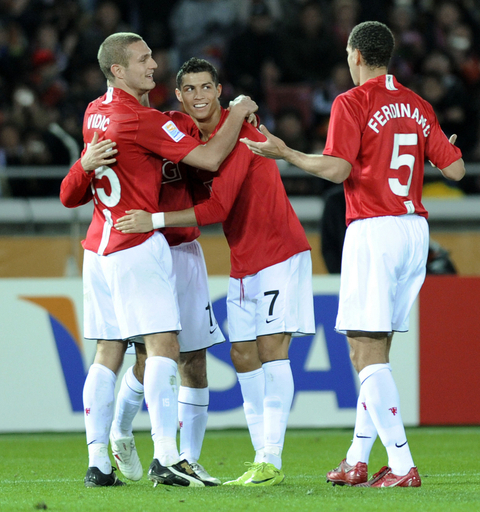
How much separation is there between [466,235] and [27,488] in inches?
252

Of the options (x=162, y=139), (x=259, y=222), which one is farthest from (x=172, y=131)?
(x=259, y=222)

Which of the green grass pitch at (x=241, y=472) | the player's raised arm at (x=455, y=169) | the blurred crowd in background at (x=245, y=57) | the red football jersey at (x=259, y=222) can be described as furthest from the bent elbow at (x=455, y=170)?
the blurred crowd in background at (x=245, y=57)

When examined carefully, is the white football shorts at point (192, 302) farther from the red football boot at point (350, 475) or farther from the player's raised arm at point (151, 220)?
the red football boot at point (350, 475)

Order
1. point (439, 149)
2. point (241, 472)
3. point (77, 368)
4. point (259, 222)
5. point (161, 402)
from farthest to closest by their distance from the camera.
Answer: point (77, 368)
point (241, 472)
point (259, 222)
point (439, 149)
point (161, 402)

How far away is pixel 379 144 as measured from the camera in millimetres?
4867

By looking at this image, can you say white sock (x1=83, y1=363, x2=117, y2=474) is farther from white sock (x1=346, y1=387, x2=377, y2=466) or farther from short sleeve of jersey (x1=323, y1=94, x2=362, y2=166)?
short sleeve of jersey (x1=323, y1=94, x2=362, y2=166)

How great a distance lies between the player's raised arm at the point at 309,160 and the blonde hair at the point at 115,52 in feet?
2.63

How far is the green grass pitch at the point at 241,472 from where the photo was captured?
4141 millimetres

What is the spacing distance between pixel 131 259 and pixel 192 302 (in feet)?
2.19

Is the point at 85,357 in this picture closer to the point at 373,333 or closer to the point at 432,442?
the point at 432,442

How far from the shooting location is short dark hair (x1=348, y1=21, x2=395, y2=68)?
16.0ft

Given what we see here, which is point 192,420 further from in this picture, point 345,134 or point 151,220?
point 345,134

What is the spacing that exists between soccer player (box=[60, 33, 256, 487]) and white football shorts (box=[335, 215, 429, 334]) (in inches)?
34.4

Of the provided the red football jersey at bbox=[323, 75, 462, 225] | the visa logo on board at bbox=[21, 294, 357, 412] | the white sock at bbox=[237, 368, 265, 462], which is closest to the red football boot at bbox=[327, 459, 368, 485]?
the white sock at bbox=[237, 368, 265, 462]
